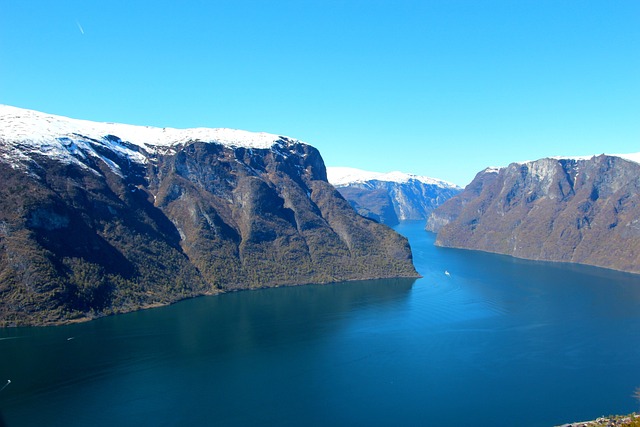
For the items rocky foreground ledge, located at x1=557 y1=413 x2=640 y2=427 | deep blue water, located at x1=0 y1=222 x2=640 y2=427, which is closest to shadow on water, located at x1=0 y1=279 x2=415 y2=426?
deep blue water, located at x1=0 y1=222 x2=640 y2=427

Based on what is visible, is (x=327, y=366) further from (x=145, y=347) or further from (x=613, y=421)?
(x=613, y=421)

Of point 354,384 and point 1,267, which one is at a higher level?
point 1,267

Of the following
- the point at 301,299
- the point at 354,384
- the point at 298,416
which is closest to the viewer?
the point at 298,416

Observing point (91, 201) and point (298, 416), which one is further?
point (91, 201)

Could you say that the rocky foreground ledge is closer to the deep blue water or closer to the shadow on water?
the deep blue water

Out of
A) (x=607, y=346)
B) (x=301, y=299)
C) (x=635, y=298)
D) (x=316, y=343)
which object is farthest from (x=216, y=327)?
(x=635, y=298)

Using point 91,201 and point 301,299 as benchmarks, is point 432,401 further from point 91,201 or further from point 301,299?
point 91,201

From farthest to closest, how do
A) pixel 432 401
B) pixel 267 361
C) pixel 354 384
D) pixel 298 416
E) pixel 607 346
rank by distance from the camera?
pixel 607 346 < pixel 267 361 < pixel 354 384 < pixel 432 401 < pixel 298 416

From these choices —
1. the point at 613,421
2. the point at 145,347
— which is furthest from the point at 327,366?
the point at 613,421
